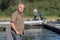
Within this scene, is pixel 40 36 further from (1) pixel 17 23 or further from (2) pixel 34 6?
(2) pixel 34 6

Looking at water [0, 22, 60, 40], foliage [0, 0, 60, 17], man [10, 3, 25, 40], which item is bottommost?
foliage [0, 0, 60, 17]

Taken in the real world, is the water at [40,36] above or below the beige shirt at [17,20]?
below

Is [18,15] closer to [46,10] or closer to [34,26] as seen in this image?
[34,26]

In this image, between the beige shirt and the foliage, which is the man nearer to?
the beige shirt

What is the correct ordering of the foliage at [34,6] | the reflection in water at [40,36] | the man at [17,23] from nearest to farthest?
the man at [17,23] < the reflection in water at [40,36] < the foliage at [34,6]

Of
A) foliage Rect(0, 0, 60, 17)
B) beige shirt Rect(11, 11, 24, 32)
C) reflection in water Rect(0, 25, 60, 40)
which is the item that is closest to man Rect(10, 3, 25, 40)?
beige shirt Rect(11, 11, 24, 32)

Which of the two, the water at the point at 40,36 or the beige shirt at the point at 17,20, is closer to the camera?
the beige shirt at the point at 17,20

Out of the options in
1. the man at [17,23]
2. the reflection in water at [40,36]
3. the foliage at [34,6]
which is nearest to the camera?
the man at [17,23]

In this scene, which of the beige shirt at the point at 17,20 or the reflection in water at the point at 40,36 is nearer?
the beige shirt at the point at 17,20

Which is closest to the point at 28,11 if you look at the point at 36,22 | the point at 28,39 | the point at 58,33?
the point at 36,22

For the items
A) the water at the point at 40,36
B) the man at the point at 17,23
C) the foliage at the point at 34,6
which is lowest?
the foliage at the point at 34,6

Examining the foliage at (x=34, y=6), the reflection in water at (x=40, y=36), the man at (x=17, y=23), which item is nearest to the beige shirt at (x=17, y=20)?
the man at (x=17, y=23)

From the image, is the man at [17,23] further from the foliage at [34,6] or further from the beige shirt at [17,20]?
the foliage at [34,6]

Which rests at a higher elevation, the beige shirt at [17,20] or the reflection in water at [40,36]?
the beige shirt at [17,20]
